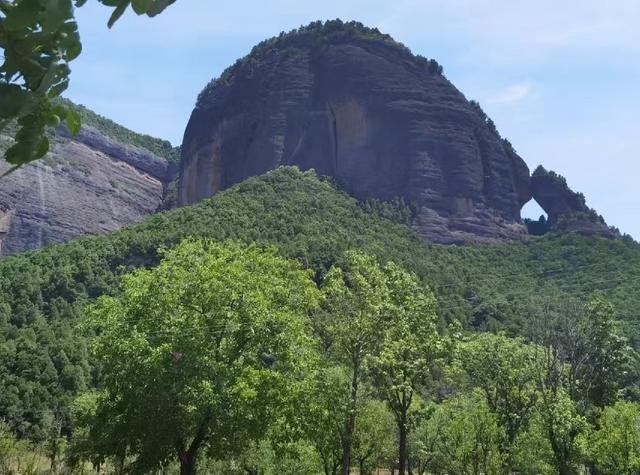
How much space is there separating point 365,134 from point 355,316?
344 feet

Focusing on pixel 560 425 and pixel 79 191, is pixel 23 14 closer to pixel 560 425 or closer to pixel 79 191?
pixel 560 425

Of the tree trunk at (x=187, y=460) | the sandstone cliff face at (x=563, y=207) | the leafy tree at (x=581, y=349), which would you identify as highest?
the sandstone cliff face at (x=563, y=207)

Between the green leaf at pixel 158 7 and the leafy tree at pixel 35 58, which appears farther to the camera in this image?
the green leaf at pixel 158 7

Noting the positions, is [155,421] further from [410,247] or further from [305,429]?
[410,247]

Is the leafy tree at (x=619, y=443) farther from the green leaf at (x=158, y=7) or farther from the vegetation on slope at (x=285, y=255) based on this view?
the green leaf at (x=158, y=7)

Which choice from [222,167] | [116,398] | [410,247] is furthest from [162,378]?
[222,167]

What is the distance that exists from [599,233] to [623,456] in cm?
9148

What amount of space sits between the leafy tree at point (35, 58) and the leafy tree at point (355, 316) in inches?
825

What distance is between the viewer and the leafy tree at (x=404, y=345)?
2366 cm

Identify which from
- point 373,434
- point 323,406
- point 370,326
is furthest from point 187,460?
point 373,434

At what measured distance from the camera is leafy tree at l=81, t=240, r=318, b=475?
18.9 meters

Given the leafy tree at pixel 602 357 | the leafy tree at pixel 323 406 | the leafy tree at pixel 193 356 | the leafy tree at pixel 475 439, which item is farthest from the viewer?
the leafy tree at pixel 602 357

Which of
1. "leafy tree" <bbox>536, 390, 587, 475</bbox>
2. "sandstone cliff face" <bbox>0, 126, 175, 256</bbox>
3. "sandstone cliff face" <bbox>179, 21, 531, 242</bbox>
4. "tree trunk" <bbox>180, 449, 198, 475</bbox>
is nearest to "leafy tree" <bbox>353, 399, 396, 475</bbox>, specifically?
"leafy tree" <bbox>536, 390, 587, 475</bbox>

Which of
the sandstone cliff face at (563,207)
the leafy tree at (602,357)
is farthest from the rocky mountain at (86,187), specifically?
the leafy tree at (602,357)
